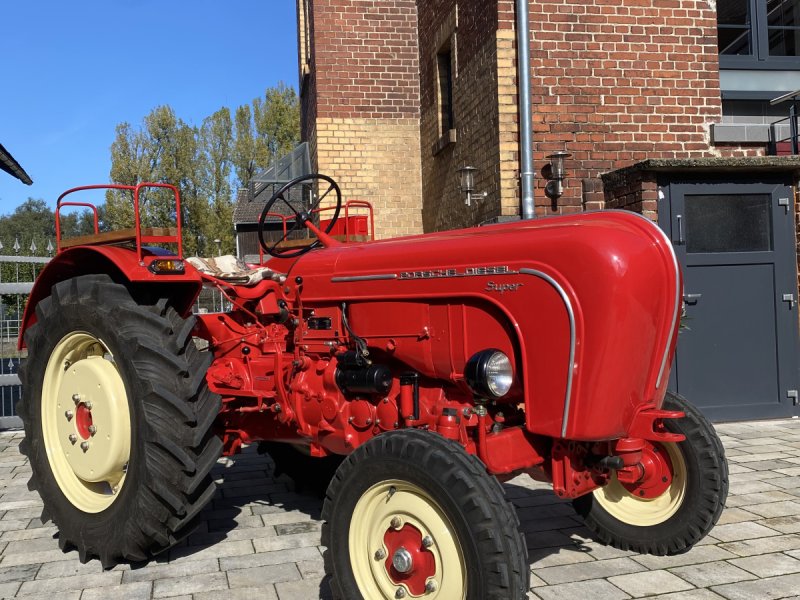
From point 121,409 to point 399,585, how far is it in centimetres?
153

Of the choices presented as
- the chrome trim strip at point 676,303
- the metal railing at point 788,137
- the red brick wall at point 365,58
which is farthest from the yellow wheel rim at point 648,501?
the red brick wall at point 365,58

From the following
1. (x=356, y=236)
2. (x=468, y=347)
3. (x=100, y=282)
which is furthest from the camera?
(x=356, y=236)

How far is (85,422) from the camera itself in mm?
3463

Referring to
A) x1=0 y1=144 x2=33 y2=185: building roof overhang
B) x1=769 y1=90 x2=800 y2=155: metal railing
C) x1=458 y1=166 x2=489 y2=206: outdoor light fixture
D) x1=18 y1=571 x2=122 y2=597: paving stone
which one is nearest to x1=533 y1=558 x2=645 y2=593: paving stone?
x1=18 y1=571 x2=122 y2=597: paving stone

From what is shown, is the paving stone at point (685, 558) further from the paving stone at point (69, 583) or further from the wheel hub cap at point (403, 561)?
the paving stone at point (69, 583)

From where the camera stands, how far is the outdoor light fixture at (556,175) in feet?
21.2

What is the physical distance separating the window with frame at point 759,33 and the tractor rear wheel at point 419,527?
23.0ft

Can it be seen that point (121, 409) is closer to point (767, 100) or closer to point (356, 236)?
point (356, 236)

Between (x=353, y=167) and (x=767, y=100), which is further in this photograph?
(x=353, y=167)

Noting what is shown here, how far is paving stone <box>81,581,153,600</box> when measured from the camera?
293 centimetres

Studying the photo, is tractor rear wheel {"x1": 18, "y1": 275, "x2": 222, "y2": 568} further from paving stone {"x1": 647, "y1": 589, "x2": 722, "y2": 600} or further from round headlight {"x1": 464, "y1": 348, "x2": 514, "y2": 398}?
paving stone {"x1": 647, "y1": 589, "x2": 722, "y2": 600}

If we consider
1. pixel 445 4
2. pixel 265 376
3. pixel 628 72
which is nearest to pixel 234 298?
pixel 265 376

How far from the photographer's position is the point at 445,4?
27.6 ft

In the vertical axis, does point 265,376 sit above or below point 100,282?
below
